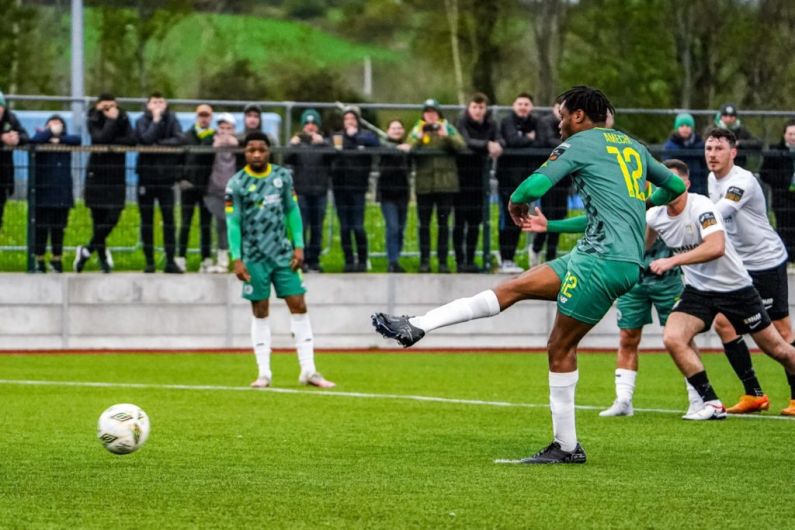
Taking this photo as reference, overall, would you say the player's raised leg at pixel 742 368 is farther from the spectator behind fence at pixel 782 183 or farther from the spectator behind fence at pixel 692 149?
the spectator behind fence at pixel 782 183

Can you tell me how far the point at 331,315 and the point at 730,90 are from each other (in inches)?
579

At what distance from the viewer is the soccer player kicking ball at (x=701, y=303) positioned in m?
11.9

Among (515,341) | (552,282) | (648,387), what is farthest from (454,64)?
(552,282)

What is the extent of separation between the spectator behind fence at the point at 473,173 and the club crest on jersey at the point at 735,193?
668 centimetres

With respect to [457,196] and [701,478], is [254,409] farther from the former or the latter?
[457,196]

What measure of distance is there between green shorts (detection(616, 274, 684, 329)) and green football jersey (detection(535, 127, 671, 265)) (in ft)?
12.1

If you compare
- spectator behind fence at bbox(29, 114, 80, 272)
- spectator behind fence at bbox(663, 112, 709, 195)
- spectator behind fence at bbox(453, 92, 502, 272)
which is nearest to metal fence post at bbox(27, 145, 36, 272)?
spectator behind fence at bbox(29, 114, 80, 272)

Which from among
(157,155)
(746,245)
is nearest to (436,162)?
(157,155)

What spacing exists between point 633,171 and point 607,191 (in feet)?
0.76

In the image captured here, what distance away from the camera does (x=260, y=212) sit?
1478 centimetres

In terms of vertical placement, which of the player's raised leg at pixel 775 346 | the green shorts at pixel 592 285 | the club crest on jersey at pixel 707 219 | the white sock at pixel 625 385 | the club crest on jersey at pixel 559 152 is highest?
the club crest on jersey at pixel 559 152


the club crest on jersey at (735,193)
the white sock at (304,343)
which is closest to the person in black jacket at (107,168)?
the white sock at (304,343)

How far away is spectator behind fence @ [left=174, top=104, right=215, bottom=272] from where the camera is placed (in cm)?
1922

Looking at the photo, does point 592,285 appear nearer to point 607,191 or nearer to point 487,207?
point 607,191
